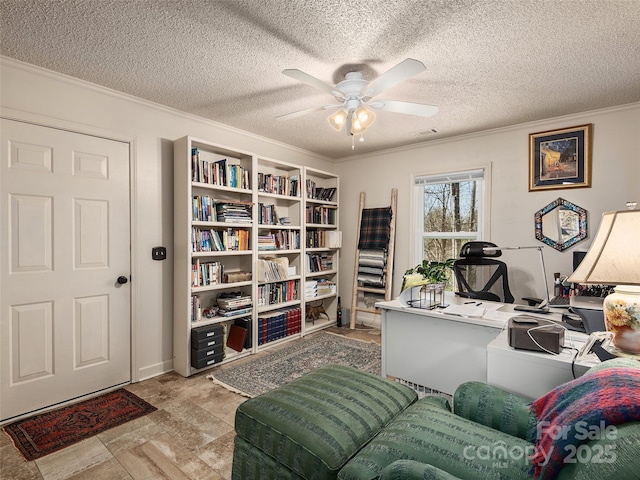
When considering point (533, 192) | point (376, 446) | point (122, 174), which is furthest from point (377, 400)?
point (533, 192)

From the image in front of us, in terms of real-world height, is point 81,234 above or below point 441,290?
above

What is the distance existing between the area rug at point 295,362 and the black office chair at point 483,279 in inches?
45.4

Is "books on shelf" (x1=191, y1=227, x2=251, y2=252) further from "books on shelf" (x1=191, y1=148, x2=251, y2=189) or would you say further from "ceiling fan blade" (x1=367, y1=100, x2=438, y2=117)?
"ceiling fan blade" (x1=367, y1=100, x2=438, y2=117)

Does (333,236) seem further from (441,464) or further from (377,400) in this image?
(441,464)

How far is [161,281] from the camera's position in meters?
3.13

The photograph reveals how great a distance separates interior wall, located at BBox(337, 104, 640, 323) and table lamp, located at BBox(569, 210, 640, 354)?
8.02 feet

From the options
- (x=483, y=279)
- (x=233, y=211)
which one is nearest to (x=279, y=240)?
(x=233, y=211)

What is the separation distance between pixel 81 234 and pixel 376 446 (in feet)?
→ 8.69

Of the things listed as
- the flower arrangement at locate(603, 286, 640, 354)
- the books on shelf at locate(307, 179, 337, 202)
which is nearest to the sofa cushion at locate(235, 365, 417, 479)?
the flower arrangement at locate(603, 286, 640, 354)

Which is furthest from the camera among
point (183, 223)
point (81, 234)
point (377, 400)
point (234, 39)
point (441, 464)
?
point (183, 223)

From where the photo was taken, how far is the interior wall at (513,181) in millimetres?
3117

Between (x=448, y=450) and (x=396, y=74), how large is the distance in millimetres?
1908

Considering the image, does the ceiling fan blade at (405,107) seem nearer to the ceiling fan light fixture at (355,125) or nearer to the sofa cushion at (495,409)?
the ceiling fan light fixture at (355,125)

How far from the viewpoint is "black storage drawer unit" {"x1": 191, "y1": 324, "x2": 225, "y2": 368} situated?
3020mm
